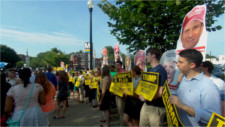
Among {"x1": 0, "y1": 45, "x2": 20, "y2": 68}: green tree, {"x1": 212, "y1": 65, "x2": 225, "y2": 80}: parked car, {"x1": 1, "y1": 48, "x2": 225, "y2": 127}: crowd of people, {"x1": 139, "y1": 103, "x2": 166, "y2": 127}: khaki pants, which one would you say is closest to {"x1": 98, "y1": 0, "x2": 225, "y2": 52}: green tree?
{"x1": 1, "y1": 48, "x2": 225, "y2": 127}: crowd of people

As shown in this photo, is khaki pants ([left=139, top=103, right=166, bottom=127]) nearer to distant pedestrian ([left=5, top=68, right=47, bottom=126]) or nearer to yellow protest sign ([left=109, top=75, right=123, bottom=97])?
yellow protest sign ([left=109, top=75, right=123, bottom=97])

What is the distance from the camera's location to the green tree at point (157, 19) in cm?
489

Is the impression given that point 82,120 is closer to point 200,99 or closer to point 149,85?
point 149,85

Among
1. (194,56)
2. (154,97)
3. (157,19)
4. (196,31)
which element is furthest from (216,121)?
(157,19)

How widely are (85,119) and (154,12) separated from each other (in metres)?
4.42

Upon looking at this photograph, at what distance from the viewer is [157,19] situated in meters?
5.10

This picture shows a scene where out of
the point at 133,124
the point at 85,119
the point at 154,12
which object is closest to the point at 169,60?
the point at 133,124

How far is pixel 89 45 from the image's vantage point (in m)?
9.24

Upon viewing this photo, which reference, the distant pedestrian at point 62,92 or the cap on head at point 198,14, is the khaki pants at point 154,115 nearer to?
the cap on head at point 198,14

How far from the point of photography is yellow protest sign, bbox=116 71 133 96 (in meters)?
3.27

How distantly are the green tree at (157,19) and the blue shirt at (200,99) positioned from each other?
3.70 m

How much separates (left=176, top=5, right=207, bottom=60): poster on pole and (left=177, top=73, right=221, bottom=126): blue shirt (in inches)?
29.0

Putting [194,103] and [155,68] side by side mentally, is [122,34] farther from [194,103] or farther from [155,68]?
[194,103]

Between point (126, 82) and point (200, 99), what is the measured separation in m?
1.93
